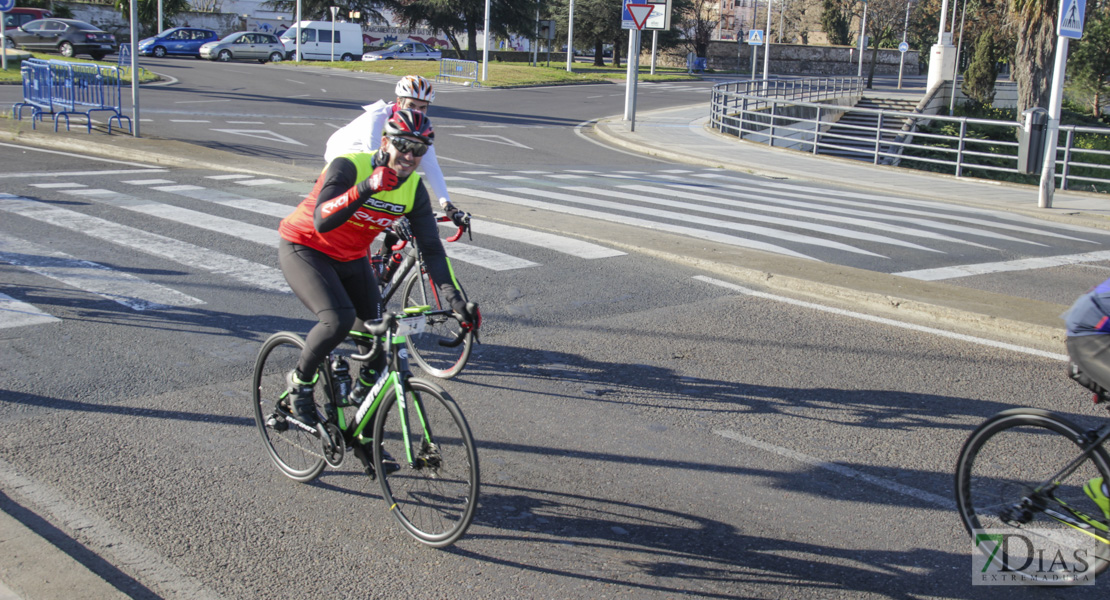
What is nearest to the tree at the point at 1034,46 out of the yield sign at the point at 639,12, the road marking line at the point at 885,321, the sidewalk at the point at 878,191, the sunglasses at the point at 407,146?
the sidewalk at the point at 878,191

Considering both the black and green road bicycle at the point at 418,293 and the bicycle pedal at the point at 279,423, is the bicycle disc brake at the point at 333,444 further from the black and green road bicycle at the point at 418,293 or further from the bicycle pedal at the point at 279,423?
the black and green road bicycle at the point at 418,293

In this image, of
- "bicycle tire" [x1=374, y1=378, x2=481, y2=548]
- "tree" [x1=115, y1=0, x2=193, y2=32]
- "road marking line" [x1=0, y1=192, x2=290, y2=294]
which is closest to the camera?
"bicycle tire" [x1=374, y1=378, x2=481, y2=548]

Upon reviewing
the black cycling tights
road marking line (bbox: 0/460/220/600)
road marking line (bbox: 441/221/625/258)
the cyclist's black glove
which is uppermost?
the cyclist's black glove

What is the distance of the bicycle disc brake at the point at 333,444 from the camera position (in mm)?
4363

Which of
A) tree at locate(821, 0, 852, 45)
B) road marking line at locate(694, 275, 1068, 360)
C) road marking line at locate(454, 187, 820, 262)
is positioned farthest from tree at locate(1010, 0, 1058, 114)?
tree at locate(821, 0, 852, 45)

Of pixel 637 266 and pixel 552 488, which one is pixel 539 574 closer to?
pixel 552 488

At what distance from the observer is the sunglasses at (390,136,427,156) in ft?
12.5

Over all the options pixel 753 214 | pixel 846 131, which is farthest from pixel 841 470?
pixel 846 131

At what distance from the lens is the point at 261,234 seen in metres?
10.3

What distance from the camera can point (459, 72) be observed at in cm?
4516

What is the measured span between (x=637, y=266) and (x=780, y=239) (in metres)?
2.65

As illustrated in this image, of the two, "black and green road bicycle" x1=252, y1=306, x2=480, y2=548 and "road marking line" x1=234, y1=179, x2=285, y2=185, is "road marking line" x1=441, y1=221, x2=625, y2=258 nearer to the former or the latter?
"road marking line" x1=234, y1=179, x2=285, y2=185

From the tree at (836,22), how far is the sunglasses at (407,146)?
300ft

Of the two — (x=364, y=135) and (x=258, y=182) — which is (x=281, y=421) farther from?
(x=258, y=182)
